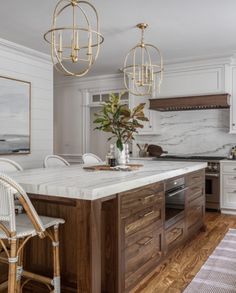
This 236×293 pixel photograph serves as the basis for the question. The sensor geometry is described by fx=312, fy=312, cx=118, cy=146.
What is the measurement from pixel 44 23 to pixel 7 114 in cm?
154

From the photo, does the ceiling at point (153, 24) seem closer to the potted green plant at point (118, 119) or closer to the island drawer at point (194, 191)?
the potted green plant at point (118, 119)

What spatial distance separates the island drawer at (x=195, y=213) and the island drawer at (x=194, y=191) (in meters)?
0.05

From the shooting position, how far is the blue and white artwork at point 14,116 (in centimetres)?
467

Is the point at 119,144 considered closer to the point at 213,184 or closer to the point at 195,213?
the point at 195,213

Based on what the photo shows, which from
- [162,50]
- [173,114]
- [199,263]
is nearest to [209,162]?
[173,114]

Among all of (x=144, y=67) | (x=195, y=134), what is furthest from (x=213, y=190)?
(x=144, y=67)

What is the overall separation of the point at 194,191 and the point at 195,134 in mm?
2409

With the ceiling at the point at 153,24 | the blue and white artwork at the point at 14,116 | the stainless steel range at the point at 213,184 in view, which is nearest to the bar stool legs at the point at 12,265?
the ceiling at the point at 153,24

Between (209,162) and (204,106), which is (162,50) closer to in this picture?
(204,106)

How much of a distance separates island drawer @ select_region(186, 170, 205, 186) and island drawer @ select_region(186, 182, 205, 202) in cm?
5

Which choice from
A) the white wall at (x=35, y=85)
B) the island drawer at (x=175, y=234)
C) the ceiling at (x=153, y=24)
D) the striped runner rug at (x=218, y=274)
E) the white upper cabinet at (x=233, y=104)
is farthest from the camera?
the white upper cabinet at (x=233, y=104)

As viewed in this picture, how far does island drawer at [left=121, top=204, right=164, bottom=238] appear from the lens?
2248mm

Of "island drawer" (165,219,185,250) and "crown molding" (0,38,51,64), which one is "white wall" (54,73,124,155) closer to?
"crown molding" (0,38,51,64)

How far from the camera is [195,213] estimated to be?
372 cm
